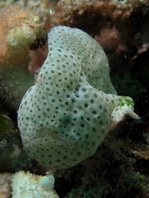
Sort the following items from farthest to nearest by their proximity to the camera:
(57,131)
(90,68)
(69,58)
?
(90,68), (69,58), (57,131)

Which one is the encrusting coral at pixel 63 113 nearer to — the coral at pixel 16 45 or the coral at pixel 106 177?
the coral at pixel 106 177

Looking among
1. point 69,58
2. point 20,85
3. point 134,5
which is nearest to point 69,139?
point 69,58

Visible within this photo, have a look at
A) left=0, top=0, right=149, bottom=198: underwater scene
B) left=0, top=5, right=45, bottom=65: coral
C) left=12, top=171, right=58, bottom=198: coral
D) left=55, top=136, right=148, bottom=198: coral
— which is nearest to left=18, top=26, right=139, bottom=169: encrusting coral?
left=0, top=0, right=149, bottom=198: underwater scene

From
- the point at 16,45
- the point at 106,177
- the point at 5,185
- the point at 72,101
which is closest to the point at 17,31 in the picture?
the point at 16,45

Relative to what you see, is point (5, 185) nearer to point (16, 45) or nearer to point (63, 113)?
point (63, 113)

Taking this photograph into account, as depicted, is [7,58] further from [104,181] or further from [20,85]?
[104,181]

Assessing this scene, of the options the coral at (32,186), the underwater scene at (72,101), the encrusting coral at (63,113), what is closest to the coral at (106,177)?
the underwater scene at (72,101)
